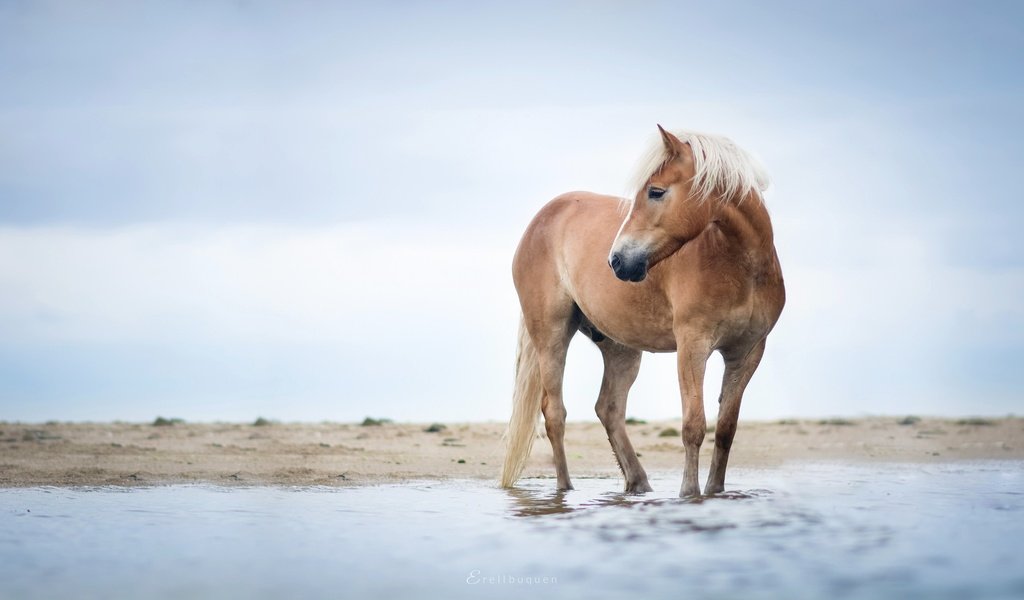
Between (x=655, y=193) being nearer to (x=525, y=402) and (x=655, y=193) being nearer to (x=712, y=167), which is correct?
(x=712, y=167)

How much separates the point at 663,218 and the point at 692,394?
112 cm

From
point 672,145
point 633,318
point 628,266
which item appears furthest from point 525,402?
point 672,145

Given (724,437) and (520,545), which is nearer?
(520,545)

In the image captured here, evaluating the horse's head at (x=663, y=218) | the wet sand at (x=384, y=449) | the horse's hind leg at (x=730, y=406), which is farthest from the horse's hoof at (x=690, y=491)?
the wet sand at (x=384, y=449)

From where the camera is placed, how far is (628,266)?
5.68 meters

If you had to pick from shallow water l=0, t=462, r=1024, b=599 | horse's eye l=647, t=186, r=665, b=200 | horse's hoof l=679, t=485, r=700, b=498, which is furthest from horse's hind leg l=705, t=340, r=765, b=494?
horse's eye l=647, t=186, r=665, b=200

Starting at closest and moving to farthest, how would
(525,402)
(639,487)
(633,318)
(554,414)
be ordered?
(633,318) → (639,487) → (554,414) → (525,402)

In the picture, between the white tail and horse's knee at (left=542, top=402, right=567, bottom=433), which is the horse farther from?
the white tail

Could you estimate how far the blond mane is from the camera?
5676 mm

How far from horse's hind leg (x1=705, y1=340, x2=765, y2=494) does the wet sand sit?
284cm

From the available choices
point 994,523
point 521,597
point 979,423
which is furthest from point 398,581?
point 979,423

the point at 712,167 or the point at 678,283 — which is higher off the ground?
the point at 712,167

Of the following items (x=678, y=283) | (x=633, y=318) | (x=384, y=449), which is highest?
(x=678, y=283)

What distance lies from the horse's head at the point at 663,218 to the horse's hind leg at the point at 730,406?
3.36ft
